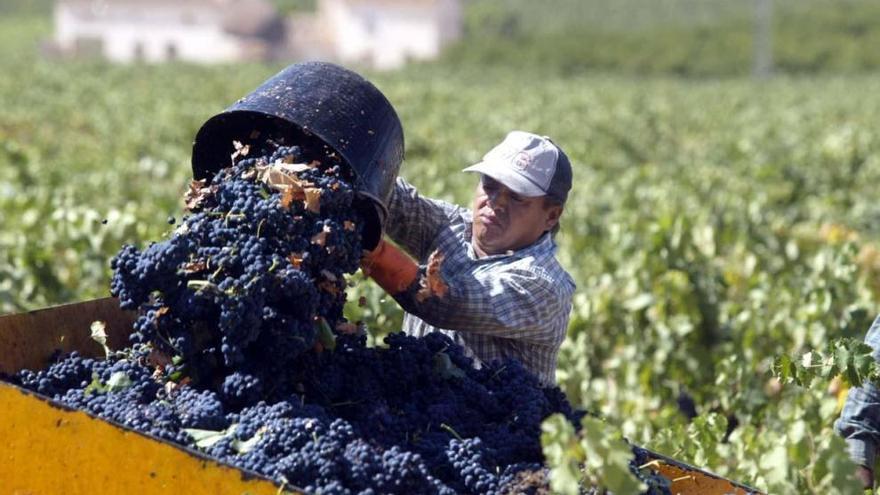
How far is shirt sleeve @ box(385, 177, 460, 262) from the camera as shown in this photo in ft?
15.3

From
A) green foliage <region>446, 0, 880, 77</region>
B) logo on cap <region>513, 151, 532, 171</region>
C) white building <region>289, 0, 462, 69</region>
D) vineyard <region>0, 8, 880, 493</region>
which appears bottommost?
white building <region>289, 0, 462, 69</region>

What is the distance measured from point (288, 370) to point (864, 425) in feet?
6.03

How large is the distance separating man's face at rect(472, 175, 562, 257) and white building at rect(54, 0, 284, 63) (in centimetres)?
7456

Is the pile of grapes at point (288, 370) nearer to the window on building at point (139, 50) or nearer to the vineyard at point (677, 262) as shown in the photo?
the vineyard at point (677, 262)

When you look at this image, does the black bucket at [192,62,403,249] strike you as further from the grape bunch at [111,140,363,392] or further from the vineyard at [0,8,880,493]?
the vineyard at [0,8,880,493]

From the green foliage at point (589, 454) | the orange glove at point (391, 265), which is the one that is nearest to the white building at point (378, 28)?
the orange glove at point (391, 265)

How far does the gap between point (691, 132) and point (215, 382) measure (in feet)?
88.4

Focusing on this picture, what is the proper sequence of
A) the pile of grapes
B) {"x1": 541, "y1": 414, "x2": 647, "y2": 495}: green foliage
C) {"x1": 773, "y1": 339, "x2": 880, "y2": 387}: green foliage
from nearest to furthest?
{"x1": 541, "y1": 414, "x2": 647, "y2": 495}: green foliage
the pile of grapes
{"x1": 773, "y1": 339, "x2": 880, "y2": 387}: green foliage

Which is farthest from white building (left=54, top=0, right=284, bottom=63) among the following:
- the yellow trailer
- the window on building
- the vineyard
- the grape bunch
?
the yellow trailer

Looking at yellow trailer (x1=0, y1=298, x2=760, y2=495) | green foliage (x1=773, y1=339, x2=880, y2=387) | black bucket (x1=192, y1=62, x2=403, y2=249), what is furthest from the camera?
black bucket (x1=192, y1=62, x2=403, y2=249)

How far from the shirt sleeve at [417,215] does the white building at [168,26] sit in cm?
7421

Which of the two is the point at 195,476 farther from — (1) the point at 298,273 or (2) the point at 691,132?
(2) the point at 691,132

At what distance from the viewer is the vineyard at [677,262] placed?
215 inches

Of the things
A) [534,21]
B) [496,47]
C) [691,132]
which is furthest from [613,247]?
[534,21]
